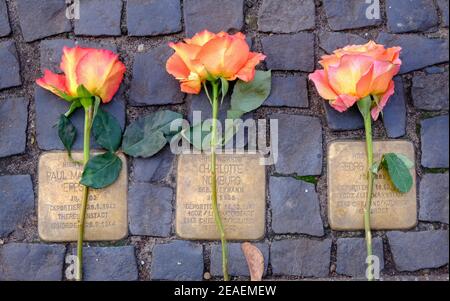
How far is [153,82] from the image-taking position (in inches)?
57.9

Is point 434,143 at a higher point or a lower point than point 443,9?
lower

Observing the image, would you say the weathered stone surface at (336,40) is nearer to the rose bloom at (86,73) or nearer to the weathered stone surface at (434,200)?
the weathered stone surface at (434,200)

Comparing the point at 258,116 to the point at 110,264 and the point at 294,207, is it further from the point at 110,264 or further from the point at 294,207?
the point at 110,264

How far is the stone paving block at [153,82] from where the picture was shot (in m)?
1.47

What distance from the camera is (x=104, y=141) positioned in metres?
1.43

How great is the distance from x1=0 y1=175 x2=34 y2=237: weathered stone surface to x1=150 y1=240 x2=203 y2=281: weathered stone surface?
33 centimetres

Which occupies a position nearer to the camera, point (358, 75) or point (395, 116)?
point (358, 75)

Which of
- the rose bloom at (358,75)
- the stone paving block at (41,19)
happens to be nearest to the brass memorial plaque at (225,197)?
the rose bloom at (358,75)

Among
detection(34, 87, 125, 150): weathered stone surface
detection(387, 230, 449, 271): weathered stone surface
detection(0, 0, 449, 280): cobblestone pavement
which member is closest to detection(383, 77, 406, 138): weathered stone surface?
detection(0, 0, 449, 280): cobblestone pavement

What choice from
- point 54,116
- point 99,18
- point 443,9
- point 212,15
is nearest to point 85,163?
point 54,116

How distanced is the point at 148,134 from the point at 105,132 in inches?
4.0

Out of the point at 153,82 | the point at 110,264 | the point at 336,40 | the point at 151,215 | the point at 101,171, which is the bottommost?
the point at 110,264

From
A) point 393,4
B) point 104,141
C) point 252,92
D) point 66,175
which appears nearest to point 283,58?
point 252,92

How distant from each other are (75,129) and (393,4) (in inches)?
32.8
